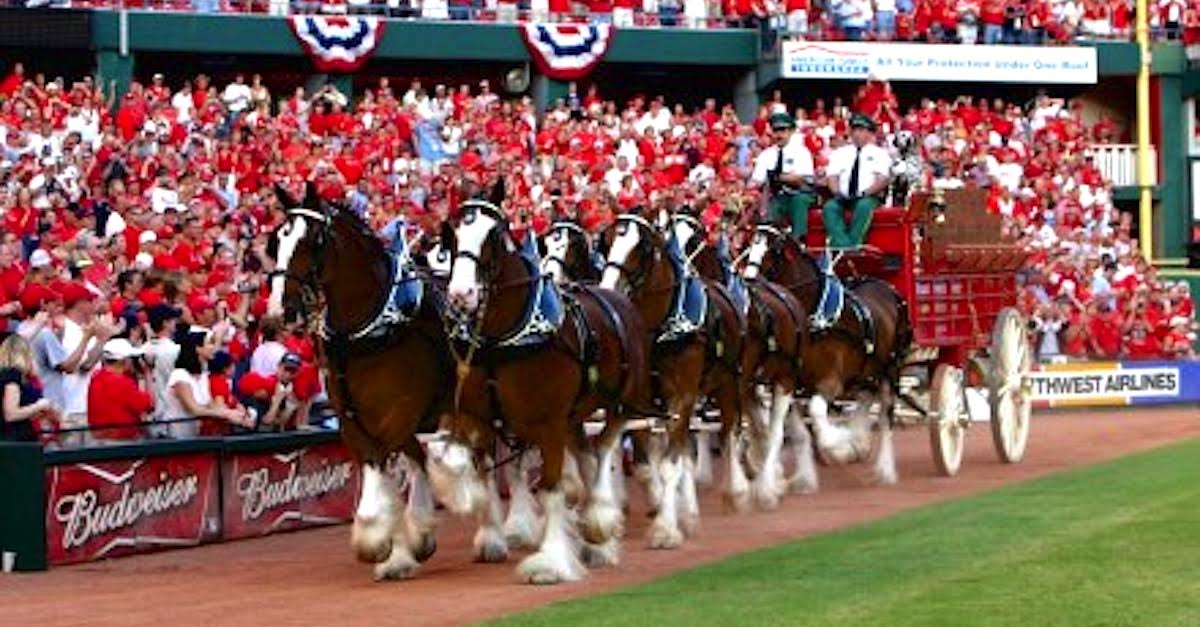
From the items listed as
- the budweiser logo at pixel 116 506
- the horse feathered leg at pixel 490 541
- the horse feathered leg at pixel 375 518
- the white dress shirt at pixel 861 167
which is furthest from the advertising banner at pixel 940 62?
the horse feathered leg at pixel 375 518

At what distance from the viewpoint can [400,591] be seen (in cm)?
1555

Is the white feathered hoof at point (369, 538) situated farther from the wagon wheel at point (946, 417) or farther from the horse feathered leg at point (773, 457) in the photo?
the wagon wheel at point (946, 417)

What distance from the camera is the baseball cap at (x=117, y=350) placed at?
58.5 ft

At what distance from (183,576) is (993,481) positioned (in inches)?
354

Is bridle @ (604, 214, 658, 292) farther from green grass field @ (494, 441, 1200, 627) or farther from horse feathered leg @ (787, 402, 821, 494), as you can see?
horse feathered leg @ (787, 402, 821, 494)

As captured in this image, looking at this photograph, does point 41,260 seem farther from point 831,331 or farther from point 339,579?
point 831,331

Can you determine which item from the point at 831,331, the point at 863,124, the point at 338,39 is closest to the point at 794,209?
the point at 863,124

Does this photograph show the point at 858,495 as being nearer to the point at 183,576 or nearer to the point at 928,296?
the point at 928,296

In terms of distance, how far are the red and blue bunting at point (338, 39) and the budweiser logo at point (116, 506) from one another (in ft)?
70.7

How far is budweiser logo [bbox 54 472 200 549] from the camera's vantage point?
56.8 feet

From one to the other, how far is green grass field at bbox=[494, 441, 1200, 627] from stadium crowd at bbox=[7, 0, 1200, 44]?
2223 centimetres

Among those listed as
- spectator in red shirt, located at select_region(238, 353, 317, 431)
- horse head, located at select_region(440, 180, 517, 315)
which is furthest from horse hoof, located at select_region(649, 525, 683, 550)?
spectator in red shirt, located at select_region(238, 353, 317, 431)

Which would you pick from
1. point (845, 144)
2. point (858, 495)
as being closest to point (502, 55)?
point (845, 144)

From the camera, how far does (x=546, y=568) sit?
51.1 feet
